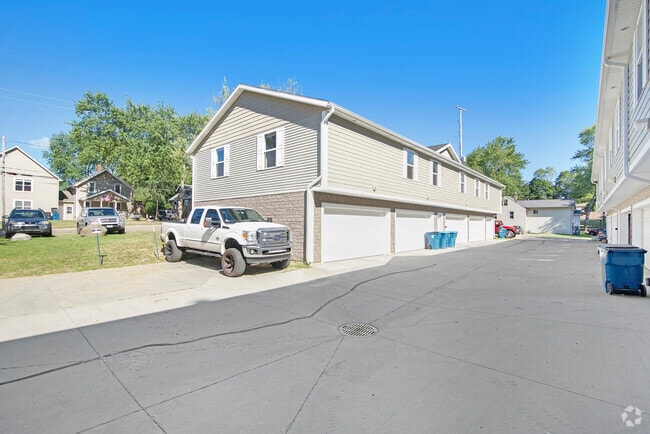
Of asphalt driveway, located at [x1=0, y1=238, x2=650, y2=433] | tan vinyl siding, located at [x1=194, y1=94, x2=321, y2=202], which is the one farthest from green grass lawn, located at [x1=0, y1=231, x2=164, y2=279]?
asphalt driveway, located at [x1=0, y1=238, x2=650, y2=433]

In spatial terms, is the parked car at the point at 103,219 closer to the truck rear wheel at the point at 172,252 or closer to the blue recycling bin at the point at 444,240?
the truck rear wheel at the point at 172,252

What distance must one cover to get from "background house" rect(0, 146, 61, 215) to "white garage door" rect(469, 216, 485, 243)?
4772 cm

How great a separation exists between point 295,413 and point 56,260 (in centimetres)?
1118

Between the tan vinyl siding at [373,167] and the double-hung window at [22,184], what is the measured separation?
43.1 metres

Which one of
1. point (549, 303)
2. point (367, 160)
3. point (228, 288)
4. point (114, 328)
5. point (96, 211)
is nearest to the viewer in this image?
point (114, 328)

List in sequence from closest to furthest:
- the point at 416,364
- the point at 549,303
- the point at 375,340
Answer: the point at 416,364
the point at 375,340
the point at 549,303

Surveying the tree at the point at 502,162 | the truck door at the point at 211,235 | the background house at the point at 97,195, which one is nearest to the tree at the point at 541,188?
the tree at the point at 502,162

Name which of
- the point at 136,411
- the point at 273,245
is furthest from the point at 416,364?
the point at 273,245

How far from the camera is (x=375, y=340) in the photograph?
4273 millimetres

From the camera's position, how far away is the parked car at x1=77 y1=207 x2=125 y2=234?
1741cm

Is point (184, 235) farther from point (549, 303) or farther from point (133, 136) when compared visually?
point (133, 136)

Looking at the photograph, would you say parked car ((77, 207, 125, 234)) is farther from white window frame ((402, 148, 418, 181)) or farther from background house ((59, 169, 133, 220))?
background house ((59, 169, 133, 220))

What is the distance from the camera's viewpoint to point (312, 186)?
10.7 meters

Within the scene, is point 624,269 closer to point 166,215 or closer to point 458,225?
point 458,225
